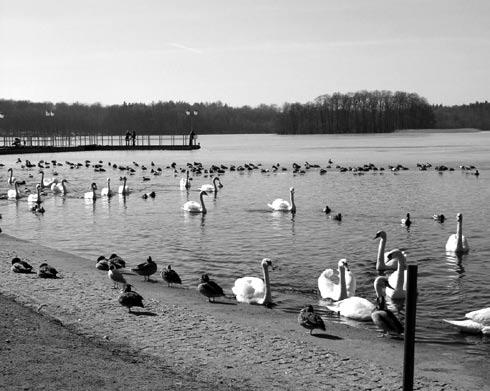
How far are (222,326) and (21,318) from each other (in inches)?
132

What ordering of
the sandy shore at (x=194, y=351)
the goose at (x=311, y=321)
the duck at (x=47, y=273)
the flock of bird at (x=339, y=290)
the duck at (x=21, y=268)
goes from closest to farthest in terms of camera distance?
the sandy shore at (x=194, y=351) → the goose at (x=311, y=321) → the flock of bird at (x=339, y=290) → the duck at (x=47, y=273) → the duck at (x=21, y=268)

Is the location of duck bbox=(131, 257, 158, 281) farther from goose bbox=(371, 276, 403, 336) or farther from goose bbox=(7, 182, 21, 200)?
goose bbox=(7, 182, 21, 200)

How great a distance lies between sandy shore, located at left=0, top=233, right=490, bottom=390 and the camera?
910cm

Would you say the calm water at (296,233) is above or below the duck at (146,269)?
below

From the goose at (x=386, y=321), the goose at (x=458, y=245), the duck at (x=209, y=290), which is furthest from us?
the goose at (x=458, y=245)

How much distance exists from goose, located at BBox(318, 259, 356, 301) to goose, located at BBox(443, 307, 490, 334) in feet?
8.53

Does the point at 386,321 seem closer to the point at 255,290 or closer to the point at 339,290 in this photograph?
the point at 339,290

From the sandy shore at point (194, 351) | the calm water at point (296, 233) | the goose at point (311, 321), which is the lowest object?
the calm water at point (296, 233)

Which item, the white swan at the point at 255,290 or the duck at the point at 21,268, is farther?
the duck at the point at 21,268

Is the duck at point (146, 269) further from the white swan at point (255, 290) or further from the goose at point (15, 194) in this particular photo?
the goose at point (15, 194)

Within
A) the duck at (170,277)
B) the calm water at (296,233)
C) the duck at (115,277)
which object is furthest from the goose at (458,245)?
the duck at (115,277)

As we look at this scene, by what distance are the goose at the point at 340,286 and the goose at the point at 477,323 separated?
8.53 ft

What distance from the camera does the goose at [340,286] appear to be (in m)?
14.4

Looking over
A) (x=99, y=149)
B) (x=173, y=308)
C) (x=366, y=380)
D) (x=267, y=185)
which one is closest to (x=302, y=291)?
(x=173, y=308)
